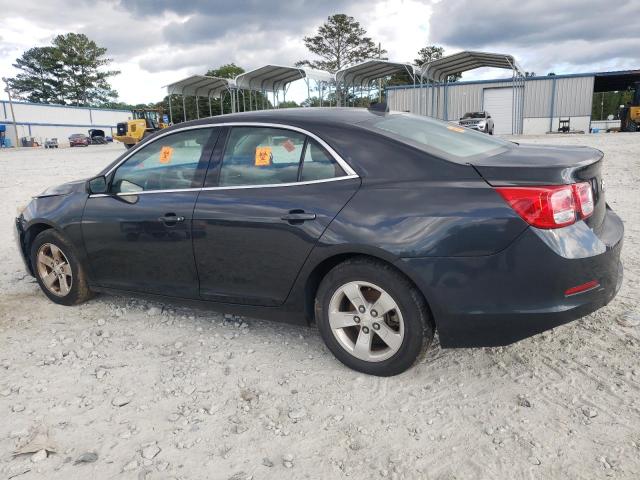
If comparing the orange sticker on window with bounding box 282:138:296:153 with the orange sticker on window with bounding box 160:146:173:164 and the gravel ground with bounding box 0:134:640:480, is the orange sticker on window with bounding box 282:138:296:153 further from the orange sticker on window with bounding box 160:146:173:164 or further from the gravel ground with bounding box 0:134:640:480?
the gravel ground with bounding box 0:134:640:480

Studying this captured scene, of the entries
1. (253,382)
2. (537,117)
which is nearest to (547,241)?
(253,382)

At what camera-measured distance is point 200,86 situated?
108ft

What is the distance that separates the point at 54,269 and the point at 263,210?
2259 millimetres

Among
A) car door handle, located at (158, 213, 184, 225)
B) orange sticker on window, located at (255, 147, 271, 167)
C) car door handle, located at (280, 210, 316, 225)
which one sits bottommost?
car door handle, located at (158, 213, 184, 225)

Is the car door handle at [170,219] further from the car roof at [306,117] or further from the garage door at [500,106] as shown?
the garage door at [500,106]

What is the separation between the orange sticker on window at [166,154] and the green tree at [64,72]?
84827mm

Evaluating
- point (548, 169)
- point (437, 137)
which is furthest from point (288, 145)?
point (548, 169)

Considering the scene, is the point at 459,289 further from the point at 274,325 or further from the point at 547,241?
the point at 274,325

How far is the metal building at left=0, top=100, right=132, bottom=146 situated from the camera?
54781mm

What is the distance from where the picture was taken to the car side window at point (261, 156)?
3.13m

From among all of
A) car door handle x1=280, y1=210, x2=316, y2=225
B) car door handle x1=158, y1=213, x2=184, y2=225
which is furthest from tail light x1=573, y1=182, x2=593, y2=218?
car door handle x1=158, y1=213, x2=184, y2=225

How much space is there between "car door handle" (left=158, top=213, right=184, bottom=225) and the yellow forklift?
112ft

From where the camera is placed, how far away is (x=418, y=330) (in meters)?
2.71

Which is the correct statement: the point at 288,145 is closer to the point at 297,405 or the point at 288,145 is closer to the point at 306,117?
the point at 306,117
